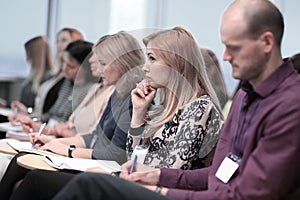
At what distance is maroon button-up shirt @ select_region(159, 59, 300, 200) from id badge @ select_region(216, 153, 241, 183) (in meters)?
0.02

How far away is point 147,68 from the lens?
228 cm

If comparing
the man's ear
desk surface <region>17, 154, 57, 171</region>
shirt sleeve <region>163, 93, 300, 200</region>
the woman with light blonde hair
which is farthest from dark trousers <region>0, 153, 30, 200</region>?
the woman with light blonde hair

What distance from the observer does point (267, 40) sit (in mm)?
1676

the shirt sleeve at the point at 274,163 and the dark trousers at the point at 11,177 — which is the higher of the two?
the shirt sleeve at the point at 274,163

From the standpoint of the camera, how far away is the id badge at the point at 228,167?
1789 mm

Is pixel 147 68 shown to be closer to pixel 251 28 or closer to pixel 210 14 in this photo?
pixel 251 28

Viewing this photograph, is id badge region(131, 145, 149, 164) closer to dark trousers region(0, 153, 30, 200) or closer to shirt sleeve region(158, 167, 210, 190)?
shirt sleeve region(158, 167, 210, 190)

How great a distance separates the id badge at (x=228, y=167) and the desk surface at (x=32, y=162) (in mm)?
743

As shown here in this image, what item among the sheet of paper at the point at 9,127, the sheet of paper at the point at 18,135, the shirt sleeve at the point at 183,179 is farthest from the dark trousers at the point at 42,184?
the sheet of paper at the point at 9,127

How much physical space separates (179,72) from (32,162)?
73cm

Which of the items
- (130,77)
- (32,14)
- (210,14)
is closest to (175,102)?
(130,77)

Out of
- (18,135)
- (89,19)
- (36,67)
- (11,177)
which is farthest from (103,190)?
(89,19)

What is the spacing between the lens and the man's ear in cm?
167

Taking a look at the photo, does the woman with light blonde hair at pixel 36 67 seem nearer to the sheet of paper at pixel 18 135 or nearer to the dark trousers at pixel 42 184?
the sheet of paper at pixel 18 135
